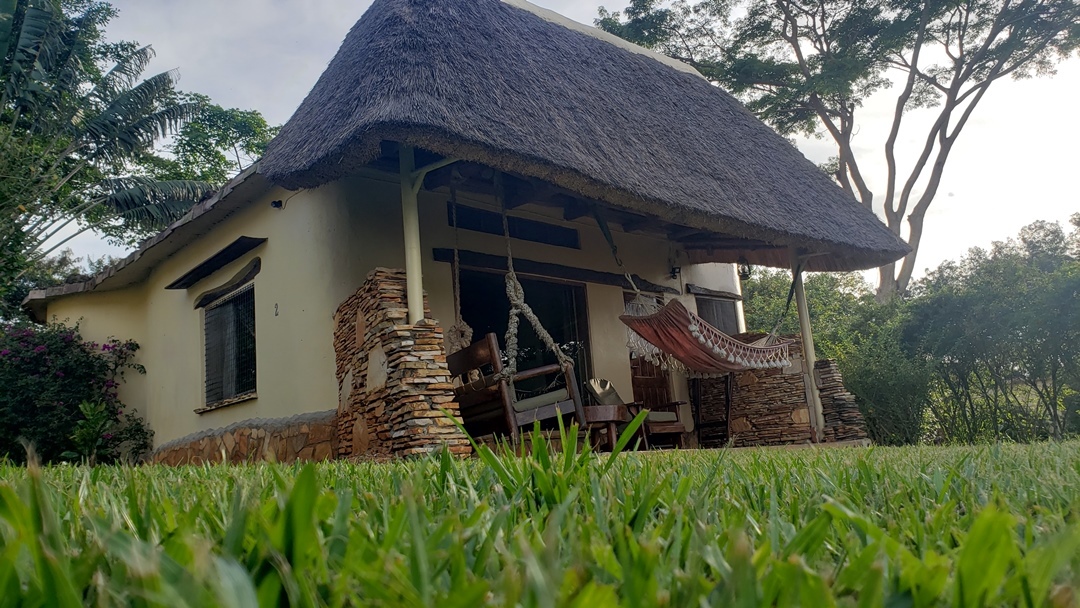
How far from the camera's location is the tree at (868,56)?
14656 mm

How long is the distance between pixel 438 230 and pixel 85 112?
1203cm

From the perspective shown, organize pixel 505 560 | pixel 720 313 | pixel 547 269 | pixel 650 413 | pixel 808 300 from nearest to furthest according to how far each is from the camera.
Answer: pixel 505 560 < pixel 650 413 < pixel 547 269 < pixel 720 313 < pixel 808 300

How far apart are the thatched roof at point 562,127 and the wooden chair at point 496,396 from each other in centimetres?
135

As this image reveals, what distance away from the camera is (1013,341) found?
31.2ft

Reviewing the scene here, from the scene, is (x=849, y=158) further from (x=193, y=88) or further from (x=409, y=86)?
(x=193, y=88)

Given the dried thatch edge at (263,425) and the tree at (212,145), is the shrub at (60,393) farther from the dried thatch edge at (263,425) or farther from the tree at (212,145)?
the tree at (212,145)

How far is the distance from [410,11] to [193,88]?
1571 centimetres

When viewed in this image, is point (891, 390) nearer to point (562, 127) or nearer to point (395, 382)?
point (562, 127)

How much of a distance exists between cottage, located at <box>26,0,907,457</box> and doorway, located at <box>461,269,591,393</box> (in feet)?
0.12

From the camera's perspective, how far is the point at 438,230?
267 inches

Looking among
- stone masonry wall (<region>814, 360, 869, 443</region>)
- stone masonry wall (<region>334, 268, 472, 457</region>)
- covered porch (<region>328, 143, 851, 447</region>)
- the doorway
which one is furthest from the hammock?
stone masonry wall (<region>334, 268, 472, 457</region>)

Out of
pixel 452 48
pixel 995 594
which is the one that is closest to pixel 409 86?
pixel 452 48

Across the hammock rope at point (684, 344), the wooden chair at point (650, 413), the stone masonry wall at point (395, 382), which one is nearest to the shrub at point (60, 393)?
the stone masonry wall at point (395, 382)

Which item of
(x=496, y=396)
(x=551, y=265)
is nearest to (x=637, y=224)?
(x=551, y=265)
